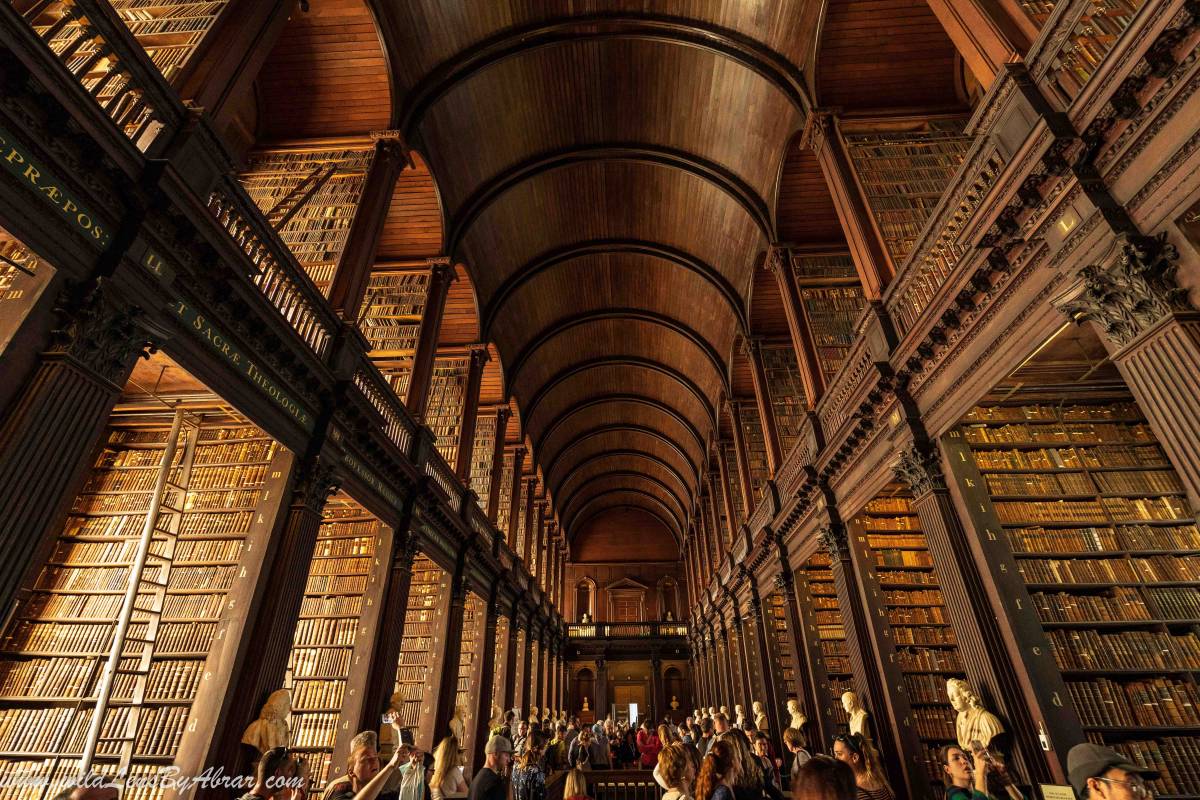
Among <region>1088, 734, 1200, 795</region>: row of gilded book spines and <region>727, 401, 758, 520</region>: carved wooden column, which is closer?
<region>1088, 734, 1200, 795</region>: row of gilded book spines

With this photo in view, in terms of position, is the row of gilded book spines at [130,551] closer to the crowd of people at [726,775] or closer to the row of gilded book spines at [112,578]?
the row of gilded book spines at [112,578]

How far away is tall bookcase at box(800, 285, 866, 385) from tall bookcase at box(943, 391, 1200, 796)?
9.66 feet

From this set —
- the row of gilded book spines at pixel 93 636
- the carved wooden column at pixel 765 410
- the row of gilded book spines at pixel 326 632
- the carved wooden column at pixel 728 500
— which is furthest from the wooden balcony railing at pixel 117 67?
the carved wooden column at pixel 728 500

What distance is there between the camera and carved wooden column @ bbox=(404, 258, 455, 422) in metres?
8.00

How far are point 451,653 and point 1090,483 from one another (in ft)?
26.6

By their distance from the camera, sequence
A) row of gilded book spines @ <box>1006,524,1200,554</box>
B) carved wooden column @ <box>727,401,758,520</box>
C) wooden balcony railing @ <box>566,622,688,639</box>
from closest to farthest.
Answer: row of gilded book spines @ <box>1006,524,1200,554</box>
carved wooden column @ <box>727,401,758,520</box>
wooden balcony railing @ <box>566,622,688,639</box>

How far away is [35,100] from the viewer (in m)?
2.82

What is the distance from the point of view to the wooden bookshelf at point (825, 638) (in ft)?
27.0

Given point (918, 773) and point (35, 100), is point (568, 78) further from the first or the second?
point (918, 773)

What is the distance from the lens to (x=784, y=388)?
466 inches

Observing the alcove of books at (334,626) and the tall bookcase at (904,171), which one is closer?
the alcove of books at (334,626)

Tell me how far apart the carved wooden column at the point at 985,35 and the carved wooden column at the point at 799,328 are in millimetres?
4448

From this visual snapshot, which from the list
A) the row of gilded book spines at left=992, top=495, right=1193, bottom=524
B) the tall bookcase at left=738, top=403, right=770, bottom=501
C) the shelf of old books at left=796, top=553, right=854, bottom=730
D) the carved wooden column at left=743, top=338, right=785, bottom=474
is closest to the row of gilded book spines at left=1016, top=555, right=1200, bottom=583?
the row of gilded book spines at left=992, top=495, right=1193, bottom=524

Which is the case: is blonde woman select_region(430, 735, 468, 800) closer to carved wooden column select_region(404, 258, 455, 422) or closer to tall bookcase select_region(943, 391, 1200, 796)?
tall bookcase select_region(943, 391, 1200, 796)
